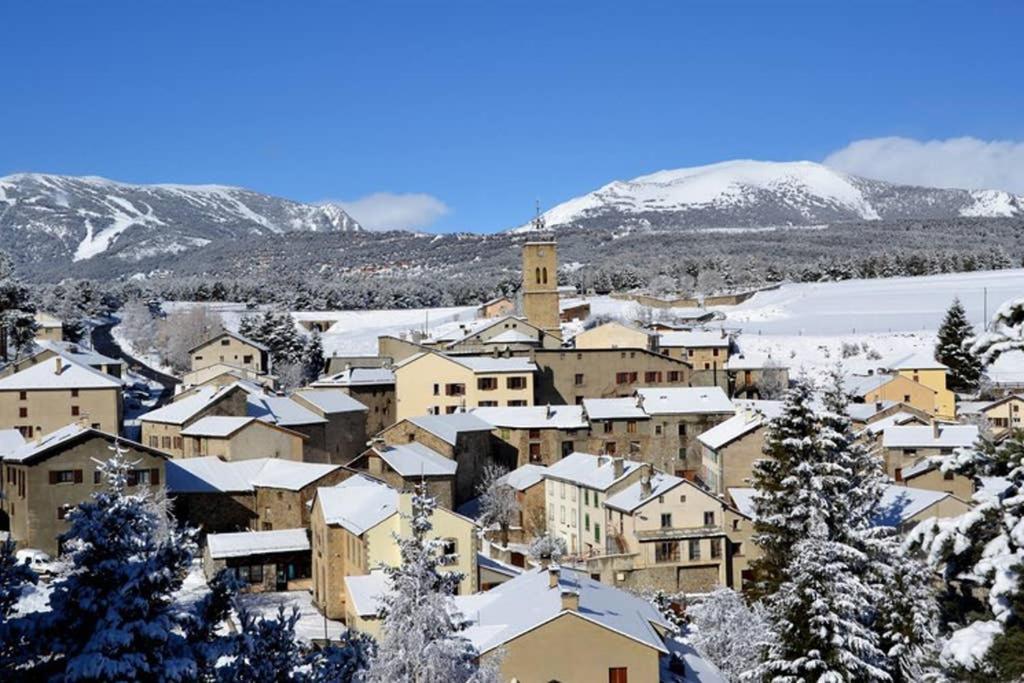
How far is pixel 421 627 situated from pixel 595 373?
58230mm

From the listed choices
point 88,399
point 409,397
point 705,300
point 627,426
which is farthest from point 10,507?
point 705,300

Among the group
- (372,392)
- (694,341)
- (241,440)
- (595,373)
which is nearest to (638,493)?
(241,440)

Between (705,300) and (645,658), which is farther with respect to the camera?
(705,300)

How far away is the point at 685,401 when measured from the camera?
6612 centimetres

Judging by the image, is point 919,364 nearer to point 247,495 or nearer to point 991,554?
point 247,495

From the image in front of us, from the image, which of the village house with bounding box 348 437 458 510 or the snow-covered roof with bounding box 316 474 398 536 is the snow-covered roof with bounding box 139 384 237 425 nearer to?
the village house with bounding box 348 437 458 510

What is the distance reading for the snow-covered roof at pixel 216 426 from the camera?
54.4 metres

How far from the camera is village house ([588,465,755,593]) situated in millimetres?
48188

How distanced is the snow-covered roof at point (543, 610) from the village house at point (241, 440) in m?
21.7

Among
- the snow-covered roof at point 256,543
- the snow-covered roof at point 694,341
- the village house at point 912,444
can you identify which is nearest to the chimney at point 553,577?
the snow-covered roof at point 256,543

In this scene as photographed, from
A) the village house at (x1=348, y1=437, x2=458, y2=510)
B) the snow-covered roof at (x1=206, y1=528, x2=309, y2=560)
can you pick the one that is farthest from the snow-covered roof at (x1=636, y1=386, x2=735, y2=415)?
the snow-covered roof at (x1=206, y1=528, x2=309, y2=560)

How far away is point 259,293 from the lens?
154m

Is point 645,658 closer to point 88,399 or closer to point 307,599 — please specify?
point 307,599

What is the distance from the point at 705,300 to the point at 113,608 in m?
126
